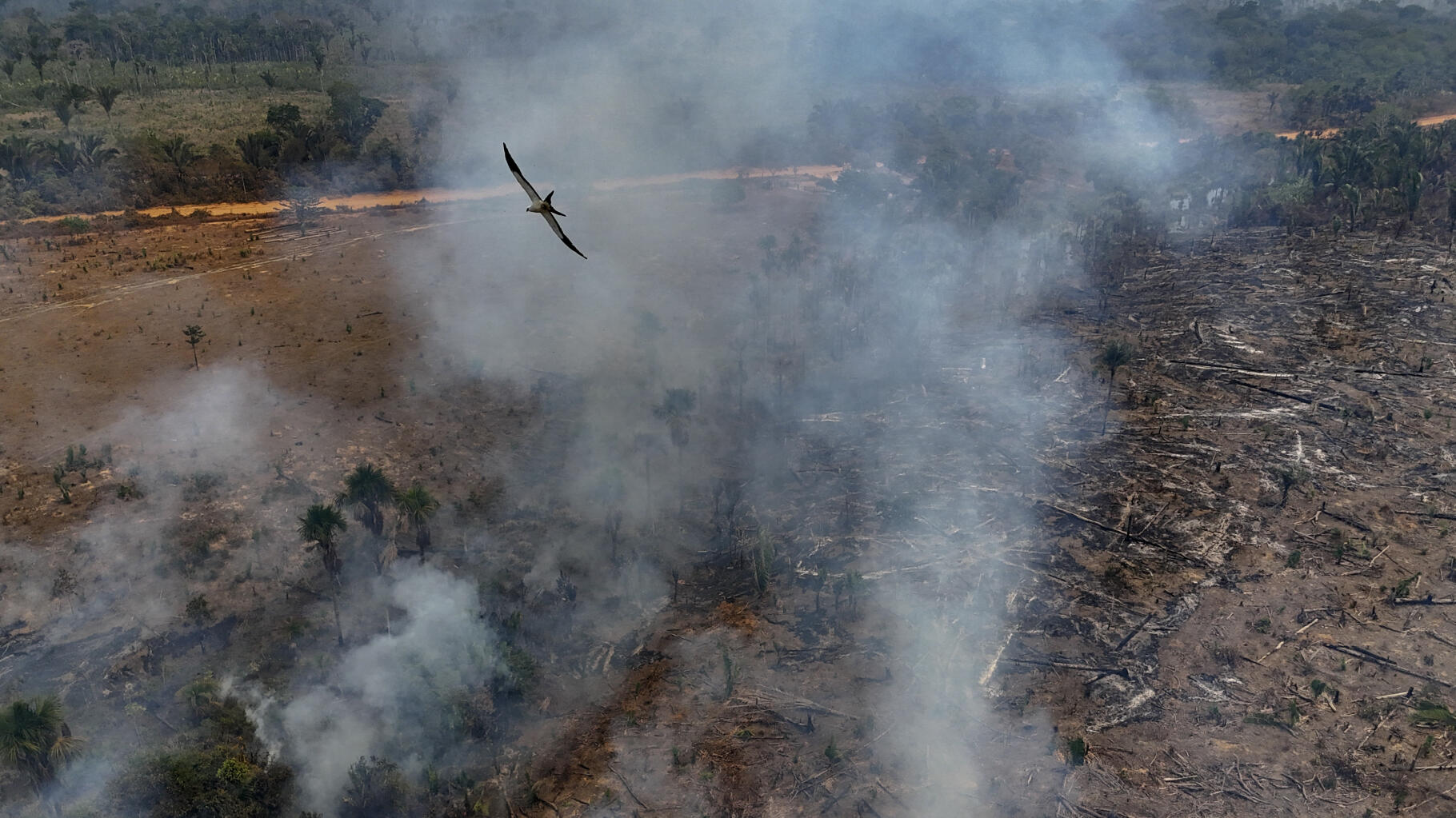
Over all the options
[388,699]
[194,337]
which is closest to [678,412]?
[388,699]

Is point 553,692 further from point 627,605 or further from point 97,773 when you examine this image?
point 97,773

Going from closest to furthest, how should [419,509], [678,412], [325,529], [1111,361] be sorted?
[325,529] < [419,509] < [678,412] < [1111,361]

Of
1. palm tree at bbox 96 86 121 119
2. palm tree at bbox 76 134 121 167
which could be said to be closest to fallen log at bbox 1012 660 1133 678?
palm tree at bbox 76 134 121 167

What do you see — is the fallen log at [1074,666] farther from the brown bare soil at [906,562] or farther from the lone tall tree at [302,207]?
the lone tall tree at [302,207]

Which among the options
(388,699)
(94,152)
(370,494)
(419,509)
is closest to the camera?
(388,699)

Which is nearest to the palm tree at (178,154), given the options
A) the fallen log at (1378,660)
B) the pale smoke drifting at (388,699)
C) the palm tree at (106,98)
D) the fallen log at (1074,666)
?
the palm tree at (106,98)

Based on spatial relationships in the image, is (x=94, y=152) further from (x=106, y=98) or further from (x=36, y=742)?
(x=36, y=742)

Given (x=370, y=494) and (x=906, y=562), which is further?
(x=906, y=562)

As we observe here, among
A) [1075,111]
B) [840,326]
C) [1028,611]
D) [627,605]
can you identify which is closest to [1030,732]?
[1028,611]
